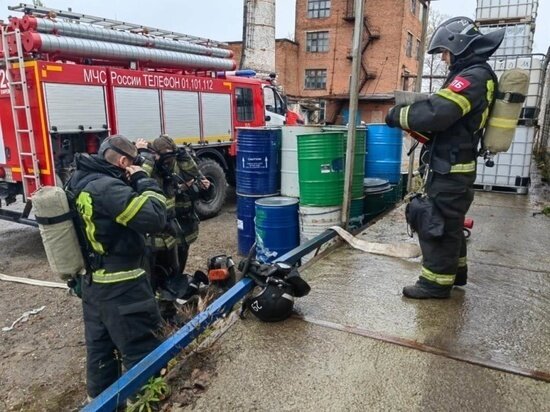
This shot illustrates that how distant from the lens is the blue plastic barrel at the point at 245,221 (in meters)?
5.12

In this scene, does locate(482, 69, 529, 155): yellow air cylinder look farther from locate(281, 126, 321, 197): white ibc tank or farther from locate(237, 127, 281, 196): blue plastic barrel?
locate(237, 127, 281, 196): blue plastic barrel

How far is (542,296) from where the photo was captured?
3021 millimetres

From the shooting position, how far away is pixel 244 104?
8555 millimetres

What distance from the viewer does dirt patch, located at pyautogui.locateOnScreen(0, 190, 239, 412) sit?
2810 mm

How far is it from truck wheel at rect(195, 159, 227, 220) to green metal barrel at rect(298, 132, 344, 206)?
3.35 meters

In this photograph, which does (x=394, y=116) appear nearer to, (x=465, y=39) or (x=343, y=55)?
(x=465, y=39)

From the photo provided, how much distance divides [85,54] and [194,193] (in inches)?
123

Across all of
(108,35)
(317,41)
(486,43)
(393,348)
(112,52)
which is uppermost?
(317,41)

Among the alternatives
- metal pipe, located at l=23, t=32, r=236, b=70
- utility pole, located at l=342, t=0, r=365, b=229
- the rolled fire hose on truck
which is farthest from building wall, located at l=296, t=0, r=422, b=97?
the rolled fire hose on truck

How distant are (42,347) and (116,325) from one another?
1476mm

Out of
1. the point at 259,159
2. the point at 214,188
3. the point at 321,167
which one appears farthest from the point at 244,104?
the point at 321,167

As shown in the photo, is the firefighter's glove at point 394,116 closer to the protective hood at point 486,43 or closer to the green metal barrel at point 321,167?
the protective hood at point 486,43

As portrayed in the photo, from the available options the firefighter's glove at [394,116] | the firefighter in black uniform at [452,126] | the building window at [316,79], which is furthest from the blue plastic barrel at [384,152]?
the building window at [316,79]

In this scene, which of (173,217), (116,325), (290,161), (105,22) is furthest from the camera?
(105,22)
